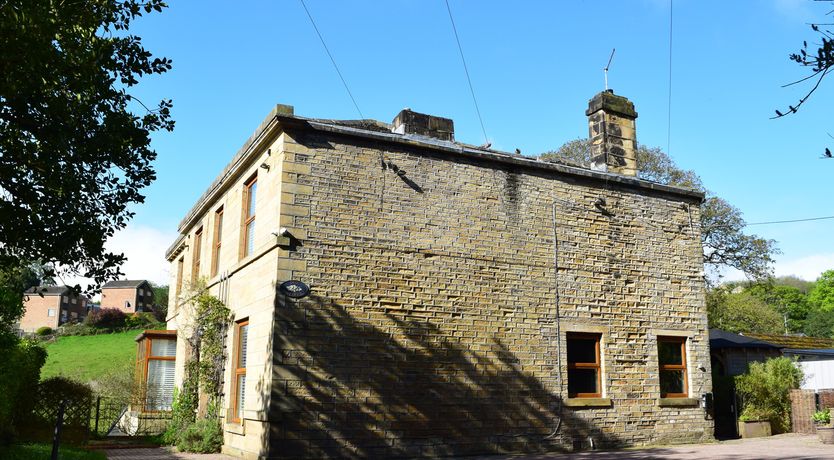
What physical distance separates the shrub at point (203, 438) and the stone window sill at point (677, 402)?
9.76 meters

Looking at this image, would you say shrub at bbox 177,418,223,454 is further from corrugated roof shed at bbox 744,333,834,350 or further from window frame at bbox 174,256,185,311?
corrugated roof shed at bbox 744,333,834,350

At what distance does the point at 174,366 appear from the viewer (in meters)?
19.5

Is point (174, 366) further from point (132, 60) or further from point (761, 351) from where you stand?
point (761, 351)

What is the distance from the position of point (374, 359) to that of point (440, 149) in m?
4.56

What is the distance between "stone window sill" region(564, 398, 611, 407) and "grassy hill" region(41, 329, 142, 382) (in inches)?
1225

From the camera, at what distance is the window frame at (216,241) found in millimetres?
17812

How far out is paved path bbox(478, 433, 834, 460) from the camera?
12122 millimetres

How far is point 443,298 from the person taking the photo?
44.3 feet

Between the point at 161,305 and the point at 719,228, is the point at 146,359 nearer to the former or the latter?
the point at 719,228

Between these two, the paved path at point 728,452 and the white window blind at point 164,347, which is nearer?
the paved path at point 728,452

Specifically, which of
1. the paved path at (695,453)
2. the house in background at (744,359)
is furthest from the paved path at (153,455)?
the house in background at (744,359)

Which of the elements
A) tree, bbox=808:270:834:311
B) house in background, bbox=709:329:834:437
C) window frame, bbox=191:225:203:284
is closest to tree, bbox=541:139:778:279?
house in background, bbox=709:329:834:437

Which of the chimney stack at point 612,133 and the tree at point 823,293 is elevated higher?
the tree at point 823,293

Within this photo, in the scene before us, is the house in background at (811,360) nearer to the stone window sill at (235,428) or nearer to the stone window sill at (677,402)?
the stone window sill at (677,402)
